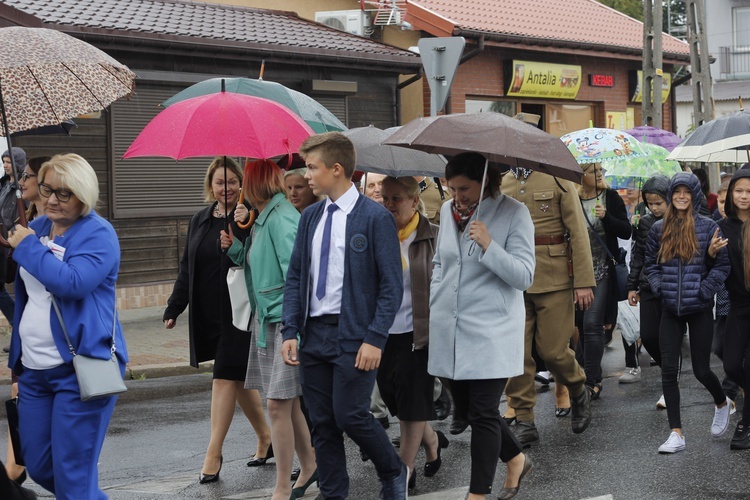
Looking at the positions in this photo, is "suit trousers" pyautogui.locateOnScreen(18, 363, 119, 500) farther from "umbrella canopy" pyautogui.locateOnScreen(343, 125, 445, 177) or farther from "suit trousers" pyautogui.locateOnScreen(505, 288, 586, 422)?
"suit trousers" pyautogui.locateOnScreen(505, 288, 586, 422)

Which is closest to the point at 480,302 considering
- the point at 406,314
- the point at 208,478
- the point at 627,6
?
the point at 406,314

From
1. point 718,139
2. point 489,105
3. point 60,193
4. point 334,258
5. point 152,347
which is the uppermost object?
point 489,105

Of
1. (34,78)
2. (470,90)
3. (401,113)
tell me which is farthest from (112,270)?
(470,90)

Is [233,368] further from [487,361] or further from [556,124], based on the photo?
[556,124]

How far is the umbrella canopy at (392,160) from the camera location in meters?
6.61

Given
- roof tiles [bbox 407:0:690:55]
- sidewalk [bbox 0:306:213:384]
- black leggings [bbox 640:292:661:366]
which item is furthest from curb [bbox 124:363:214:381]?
roof tiles [bbox 407:0:690:55]

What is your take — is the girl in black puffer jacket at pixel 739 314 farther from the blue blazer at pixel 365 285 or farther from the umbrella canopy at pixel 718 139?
the blue blazer at pixel 365 285

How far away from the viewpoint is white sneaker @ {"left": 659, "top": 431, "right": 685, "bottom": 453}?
7.35 metres

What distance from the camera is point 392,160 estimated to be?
6668 mm

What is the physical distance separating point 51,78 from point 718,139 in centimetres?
651

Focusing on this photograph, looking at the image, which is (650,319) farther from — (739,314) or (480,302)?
(480,302)

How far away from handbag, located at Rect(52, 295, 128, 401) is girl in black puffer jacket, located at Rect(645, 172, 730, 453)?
155 inches

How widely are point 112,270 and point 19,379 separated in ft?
1.92

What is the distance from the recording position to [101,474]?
7.09 meters
